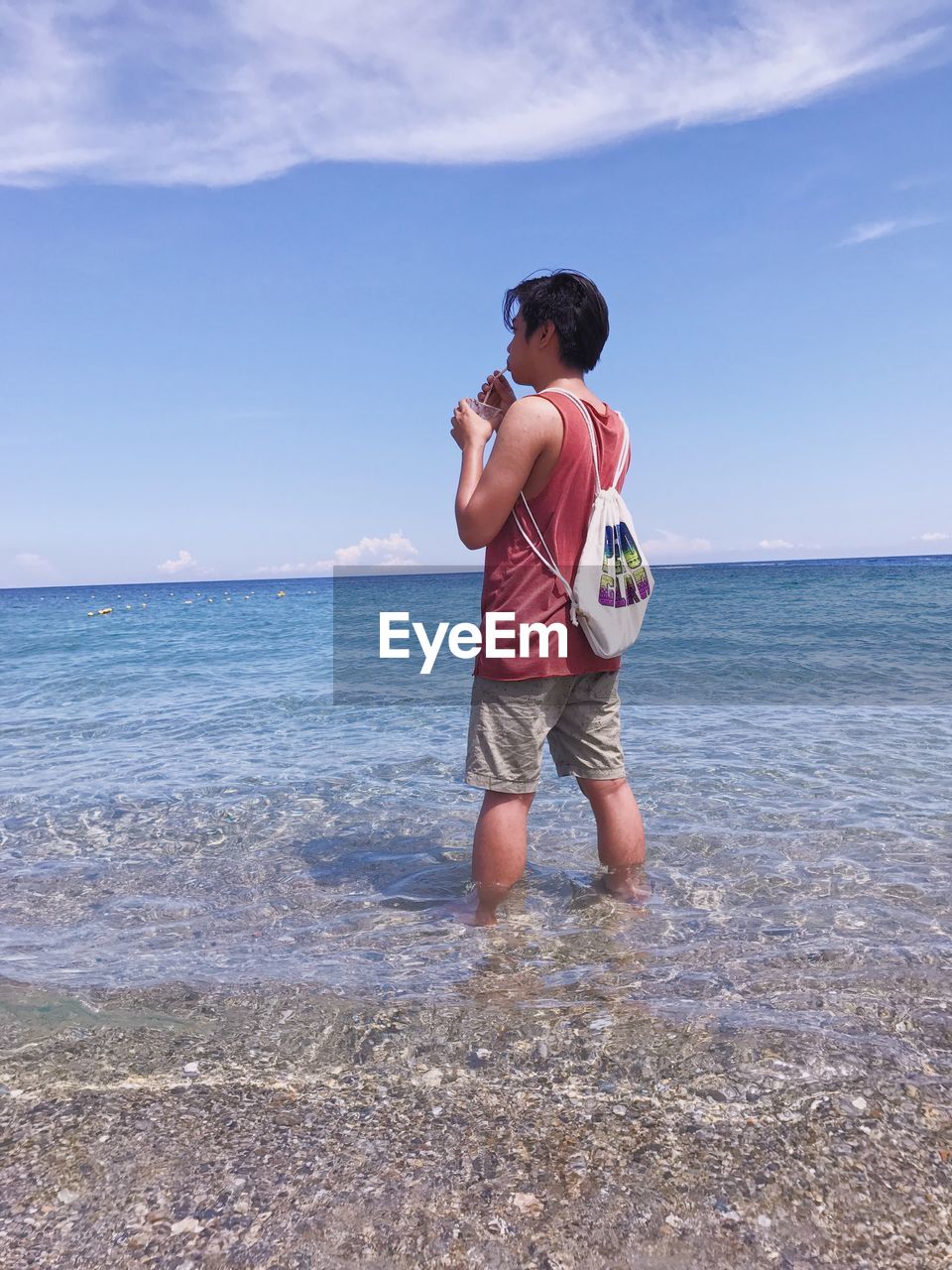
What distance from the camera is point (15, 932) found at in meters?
3.32

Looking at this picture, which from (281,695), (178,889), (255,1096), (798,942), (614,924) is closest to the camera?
(255,1096)

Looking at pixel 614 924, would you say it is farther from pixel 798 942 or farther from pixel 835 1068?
pixel 835 1068

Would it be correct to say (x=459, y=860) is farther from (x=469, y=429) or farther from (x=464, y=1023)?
(x=469, y=429)

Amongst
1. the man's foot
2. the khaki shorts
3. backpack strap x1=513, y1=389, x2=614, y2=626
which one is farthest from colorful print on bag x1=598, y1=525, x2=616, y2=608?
the man's foot

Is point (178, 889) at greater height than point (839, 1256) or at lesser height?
lesser

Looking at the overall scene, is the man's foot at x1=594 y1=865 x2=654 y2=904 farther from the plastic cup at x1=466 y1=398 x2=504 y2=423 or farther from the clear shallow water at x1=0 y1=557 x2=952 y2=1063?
the plastic cup at x1=466 y1=398 x2=504 y2=423

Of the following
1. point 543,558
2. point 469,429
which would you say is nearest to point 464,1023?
point 543,558

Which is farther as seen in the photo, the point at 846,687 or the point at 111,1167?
the point at 846,687

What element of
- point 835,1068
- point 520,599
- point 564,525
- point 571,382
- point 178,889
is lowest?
point 178,889

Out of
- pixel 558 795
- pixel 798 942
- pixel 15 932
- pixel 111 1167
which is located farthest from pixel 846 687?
pixel 111 1167

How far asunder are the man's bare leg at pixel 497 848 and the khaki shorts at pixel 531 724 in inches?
3.6

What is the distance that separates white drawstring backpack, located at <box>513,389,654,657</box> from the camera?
2.98 metres

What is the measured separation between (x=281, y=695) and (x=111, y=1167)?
26.5ft

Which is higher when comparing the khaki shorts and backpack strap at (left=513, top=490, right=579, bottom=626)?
backpack strap at (left=513, top=490, right=579, bottom=626)
